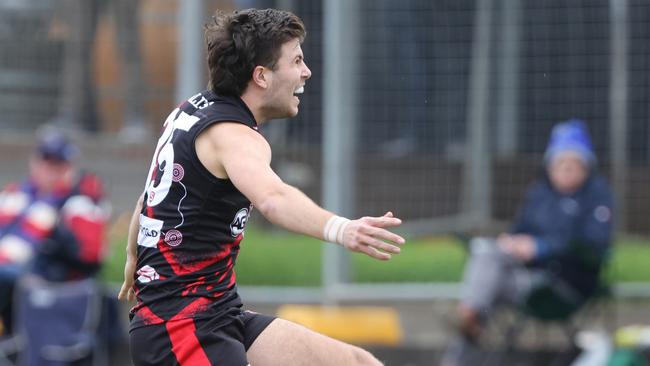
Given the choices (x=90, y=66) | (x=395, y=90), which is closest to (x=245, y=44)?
(x=395, y=90)

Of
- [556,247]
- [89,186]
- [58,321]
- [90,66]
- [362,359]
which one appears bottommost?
[58,321]

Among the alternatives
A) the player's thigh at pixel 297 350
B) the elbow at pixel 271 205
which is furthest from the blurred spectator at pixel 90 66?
the elbow at pixel 271 205

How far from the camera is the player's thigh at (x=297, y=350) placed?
4.83m

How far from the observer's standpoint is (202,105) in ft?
15.9

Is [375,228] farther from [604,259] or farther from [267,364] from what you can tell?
[604,259]

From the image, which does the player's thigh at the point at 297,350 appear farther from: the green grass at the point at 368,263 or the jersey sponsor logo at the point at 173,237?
the green grass at the point at 368,263

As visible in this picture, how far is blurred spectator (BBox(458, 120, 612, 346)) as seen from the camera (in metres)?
8.71

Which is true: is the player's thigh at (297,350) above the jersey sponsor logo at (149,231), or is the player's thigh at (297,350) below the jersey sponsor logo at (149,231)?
below

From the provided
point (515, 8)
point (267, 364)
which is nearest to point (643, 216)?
point (515, 8)

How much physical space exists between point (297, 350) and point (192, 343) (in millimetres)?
378

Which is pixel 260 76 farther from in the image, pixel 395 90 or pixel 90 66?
pixel 90 66

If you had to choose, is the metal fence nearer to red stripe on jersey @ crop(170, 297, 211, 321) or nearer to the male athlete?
the male athlete

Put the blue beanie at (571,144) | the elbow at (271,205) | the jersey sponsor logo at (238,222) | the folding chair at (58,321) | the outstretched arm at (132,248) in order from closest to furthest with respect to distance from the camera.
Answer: the elbow at (271,205) → the jersey sponsor logo at (238,222) → the outstretched arm at (132,248) → the blue beanie at (571,144) → the folding chair at (58,321)

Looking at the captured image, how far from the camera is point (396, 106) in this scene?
9641 mm
